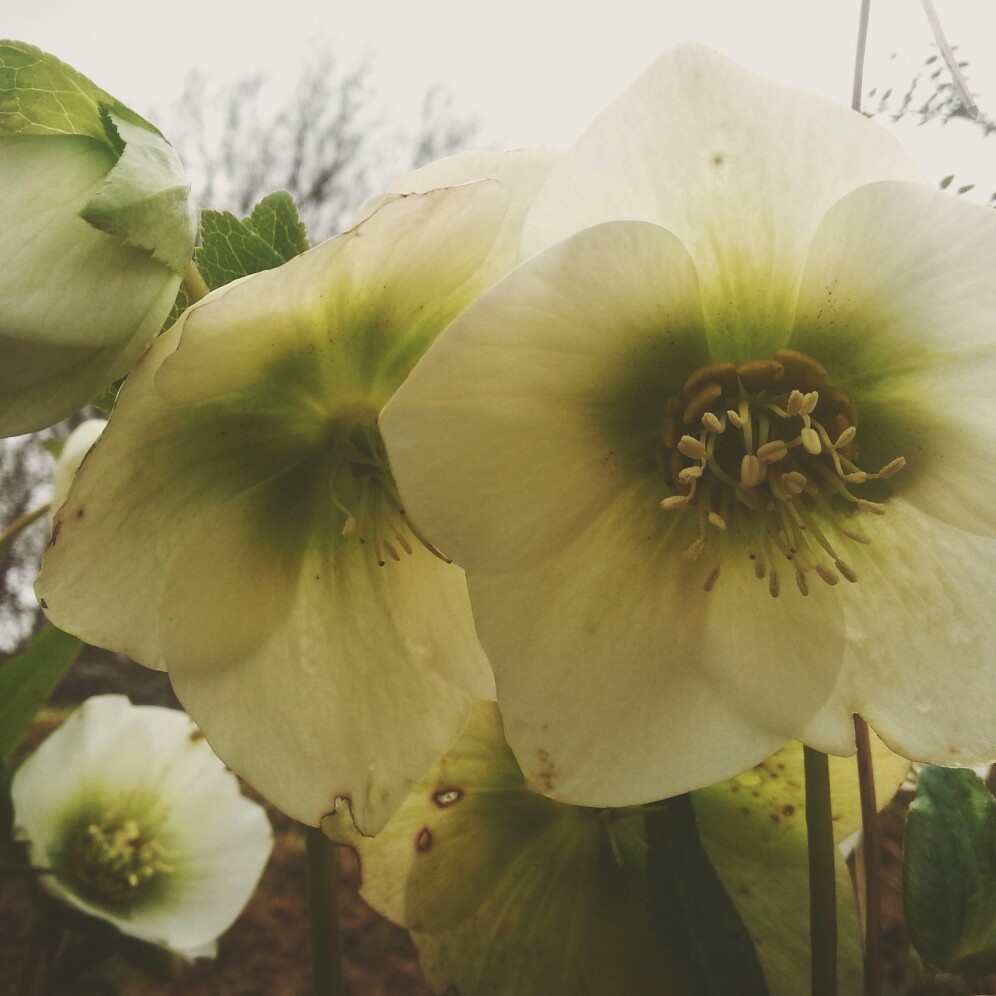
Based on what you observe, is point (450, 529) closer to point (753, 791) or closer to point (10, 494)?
point (753, 791)

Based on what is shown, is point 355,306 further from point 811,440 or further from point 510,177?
point 811,440

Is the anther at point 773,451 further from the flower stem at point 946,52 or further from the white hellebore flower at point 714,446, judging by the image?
the flower stem at point 946,52

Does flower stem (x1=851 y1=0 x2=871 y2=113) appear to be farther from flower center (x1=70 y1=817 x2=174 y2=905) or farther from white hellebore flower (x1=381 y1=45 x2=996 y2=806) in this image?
flower center (x1=70 y1=817 x2=174 y2=905)

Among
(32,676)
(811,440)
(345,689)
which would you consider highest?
(811,440)

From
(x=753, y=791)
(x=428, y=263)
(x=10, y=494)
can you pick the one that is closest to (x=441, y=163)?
(x=428, y=263)

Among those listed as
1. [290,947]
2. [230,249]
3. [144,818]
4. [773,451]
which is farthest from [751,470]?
[290,947]

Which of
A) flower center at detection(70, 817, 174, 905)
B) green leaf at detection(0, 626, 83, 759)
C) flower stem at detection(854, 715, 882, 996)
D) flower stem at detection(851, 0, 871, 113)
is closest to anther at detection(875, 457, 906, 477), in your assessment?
flower stem at detection(854, 715, 882, 996)

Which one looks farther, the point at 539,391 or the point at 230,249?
the point at 230,249
